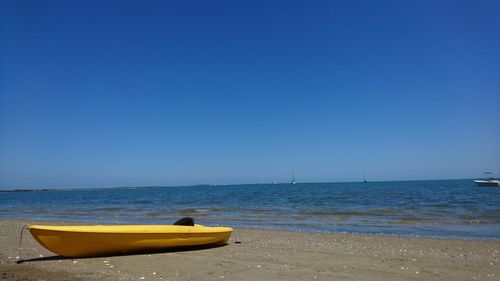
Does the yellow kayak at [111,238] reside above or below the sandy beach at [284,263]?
above

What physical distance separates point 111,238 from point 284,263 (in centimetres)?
381

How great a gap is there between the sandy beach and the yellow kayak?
Answer: 25 cm

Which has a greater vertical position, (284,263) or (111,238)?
(111,238)

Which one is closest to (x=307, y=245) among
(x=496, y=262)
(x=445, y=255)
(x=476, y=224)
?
(x=445, y=255)

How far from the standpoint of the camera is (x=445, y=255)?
30.9 feet

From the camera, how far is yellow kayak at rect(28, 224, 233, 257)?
27.3 ft

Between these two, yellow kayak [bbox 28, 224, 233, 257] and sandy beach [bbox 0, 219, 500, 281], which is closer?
sandy beach [bbox 0, 219, 500, 281]

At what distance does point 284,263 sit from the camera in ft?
26.8

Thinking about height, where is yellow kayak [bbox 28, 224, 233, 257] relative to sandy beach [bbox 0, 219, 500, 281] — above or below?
above

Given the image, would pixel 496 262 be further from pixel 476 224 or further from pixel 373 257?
pixel 476 224

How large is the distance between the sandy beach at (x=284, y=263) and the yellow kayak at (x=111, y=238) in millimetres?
253

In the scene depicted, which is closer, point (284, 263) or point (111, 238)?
point (284, 263)

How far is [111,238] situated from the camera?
880 centimetres

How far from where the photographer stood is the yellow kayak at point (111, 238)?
833 cm
